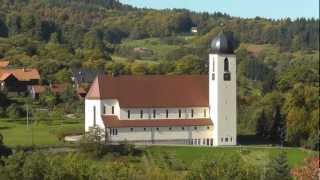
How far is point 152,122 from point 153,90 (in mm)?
2163

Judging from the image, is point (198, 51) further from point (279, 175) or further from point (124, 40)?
point (279, 175)

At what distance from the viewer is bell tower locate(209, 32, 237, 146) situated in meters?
58.7

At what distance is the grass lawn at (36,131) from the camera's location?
53903mm

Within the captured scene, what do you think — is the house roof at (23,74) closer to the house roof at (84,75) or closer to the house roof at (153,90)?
the house roof at (84,75)

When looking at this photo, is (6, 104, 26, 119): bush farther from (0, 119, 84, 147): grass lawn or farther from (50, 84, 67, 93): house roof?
(50, 84, 67, 93): house roof

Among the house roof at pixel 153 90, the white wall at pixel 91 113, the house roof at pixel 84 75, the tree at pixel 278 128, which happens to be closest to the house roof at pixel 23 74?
the house roof at pixel 84 75

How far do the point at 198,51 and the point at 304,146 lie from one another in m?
70.8

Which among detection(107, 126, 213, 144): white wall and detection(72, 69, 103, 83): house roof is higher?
detection(72, 69, 103, 83): house roof

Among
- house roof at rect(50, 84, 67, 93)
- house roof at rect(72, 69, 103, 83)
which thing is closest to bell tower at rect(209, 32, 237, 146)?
house roof at rect(50, 84, 67, 93)

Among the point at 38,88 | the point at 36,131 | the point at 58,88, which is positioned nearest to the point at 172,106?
the point at 36,131

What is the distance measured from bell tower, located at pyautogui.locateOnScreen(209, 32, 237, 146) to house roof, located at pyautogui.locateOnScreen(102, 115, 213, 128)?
818 mm

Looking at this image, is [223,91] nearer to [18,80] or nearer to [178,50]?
[18,80]

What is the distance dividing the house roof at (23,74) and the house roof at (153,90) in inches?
874

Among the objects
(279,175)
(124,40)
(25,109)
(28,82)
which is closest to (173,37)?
(124,40)
